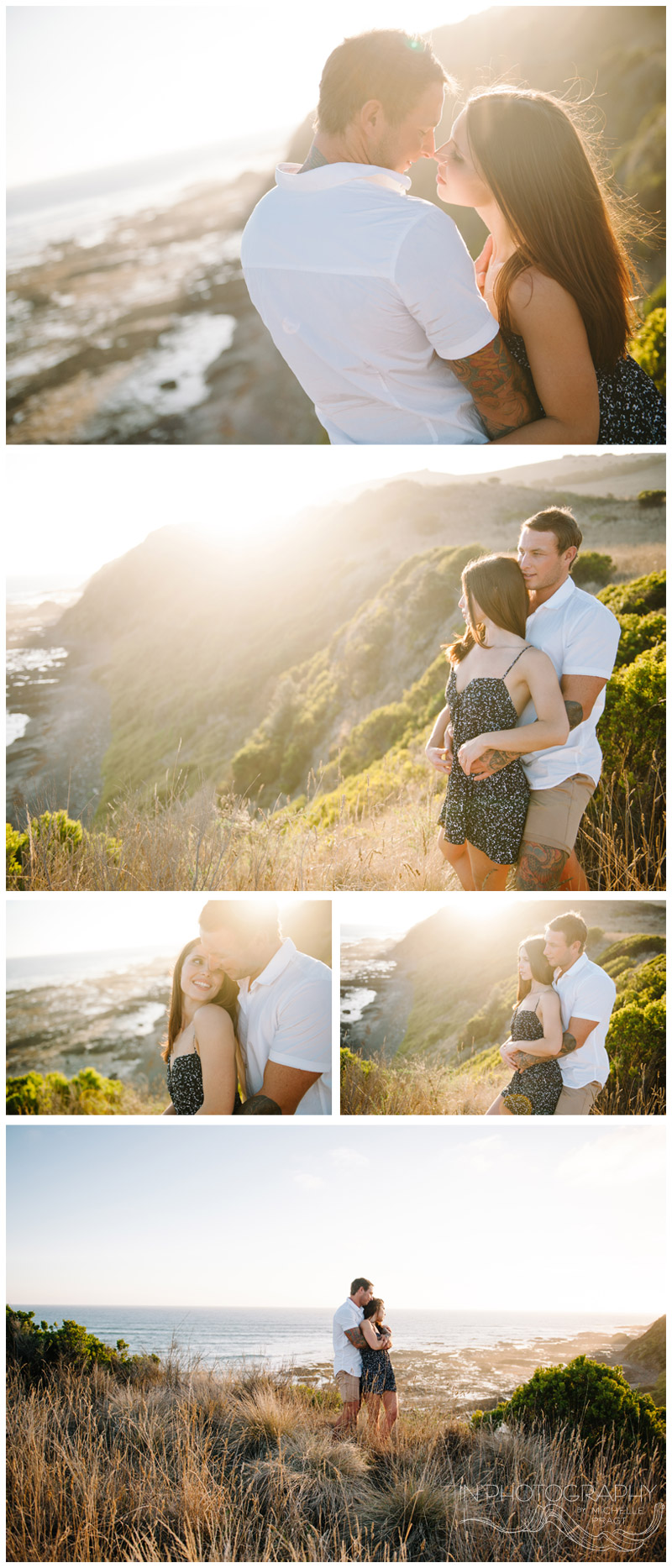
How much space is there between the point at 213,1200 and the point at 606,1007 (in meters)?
1.23

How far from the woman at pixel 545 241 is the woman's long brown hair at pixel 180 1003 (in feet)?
5.35

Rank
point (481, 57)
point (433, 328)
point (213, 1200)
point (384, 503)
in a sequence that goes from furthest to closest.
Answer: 1. point (384, 503)
2. point (481, 57)
3. point (213, 1200)
4. point (433, 328)

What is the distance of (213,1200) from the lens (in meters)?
2.78

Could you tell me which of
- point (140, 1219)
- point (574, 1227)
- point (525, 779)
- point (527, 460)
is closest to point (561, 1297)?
point (574, 1227)

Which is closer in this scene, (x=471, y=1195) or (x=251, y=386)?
(x=471, y=1195)

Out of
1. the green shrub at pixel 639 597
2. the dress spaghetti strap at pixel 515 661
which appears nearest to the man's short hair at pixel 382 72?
the dress spaghetti strap at pixel 515 661

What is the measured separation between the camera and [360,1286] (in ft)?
8.89

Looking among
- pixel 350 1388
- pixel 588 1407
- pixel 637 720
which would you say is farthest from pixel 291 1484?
pixel 637 720

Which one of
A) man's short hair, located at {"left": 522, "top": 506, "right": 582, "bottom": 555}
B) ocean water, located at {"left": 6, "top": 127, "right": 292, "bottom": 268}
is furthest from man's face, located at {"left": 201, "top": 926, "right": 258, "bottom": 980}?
ocean water, located at {"left": 6, "top": 127, "right": 292, "bottom": 268}

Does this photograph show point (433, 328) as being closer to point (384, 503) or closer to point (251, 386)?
point (384, 503)

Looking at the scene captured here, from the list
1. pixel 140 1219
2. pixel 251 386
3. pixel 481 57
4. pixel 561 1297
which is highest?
pixel 251 386

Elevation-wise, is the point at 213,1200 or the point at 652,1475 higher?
the point at 213,1200

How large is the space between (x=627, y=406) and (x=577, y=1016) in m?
1.55

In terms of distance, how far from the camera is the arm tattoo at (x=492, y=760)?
7.68ft
